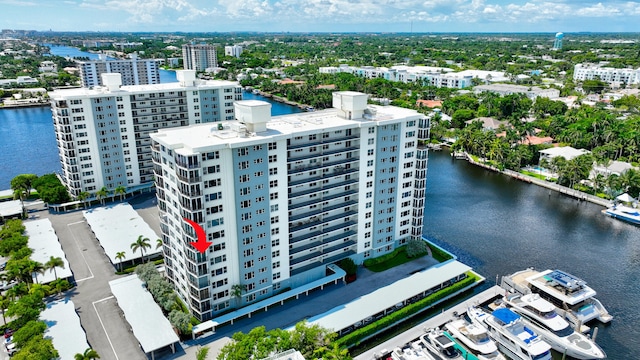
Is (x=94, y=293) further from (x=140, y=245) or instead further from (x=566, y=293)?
(x=566, y=293)

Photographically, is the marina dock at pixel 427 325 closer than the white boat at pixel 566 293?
Yes

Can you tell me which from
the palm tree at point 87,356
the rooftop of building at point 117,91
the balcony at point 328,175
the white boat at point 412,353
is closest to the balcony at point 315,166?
the balcony at point 328,175

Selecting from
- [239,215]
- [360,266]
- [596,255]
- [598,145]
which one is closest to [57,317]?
[239,215]

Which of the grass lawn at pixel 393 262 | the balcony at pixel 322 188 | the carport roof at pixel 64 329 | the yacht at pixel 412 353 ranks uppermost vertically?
the balcony at pixel 322 188

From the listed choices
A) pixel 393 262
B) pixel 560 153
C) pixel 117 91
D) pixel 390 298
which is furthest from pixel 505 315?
pixel 117 91

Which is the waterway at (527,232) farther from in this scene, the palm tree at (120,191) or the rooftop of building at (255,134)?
the palm tree at (120,191)

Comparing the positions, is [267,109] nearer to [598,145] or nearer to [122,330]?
[122,330]
